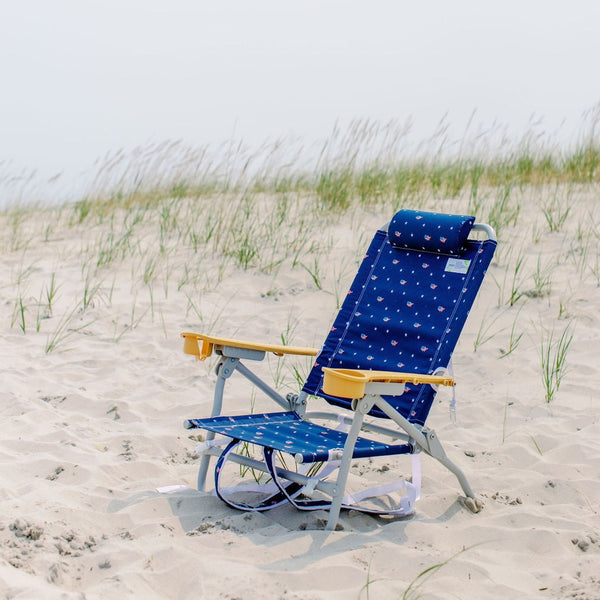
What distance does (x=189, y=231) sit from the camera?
22.3 feet

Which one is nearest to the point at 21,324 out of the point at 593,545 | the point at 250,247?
the point at 250,247

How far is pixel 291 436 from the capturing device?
9.57 ft

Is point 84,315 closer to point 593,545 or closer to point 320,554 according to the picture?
point 320,554

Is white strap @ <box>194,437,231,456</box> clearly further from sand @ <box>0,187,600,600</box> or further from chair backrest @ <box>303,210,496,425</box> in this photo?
chair backrest @ <box>303,210,496,425</box>

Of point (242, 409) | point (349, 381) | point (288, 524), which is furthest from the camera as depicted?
point (242, 409)

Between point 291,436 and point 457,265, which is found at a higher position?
point 457,265

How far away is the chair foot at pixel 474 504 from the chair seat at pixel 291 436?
34cm

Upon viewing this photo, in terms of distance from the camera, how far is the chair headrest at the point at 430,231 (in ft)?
11.3

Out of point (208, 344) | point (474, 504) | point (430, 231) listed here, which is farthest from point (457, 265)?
point (208, 344)

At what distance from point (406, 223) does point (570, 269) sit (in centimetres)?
243

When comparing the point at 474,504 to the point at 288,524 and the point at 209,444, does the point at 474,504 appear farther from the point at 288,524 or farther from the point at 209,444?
the point at 209,444

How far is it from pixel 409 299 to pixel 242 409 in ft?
3.82

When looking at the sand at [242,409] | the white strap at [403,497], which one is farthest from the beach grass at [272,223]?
the white strap at [403,497]

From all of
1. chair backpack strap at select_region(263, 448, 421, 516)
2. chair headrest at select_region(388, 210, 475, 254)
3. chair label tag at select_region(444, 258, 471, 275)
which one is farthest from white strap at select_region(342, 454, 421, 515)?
chair headrest at select_region(388, 210, 475, 254)
